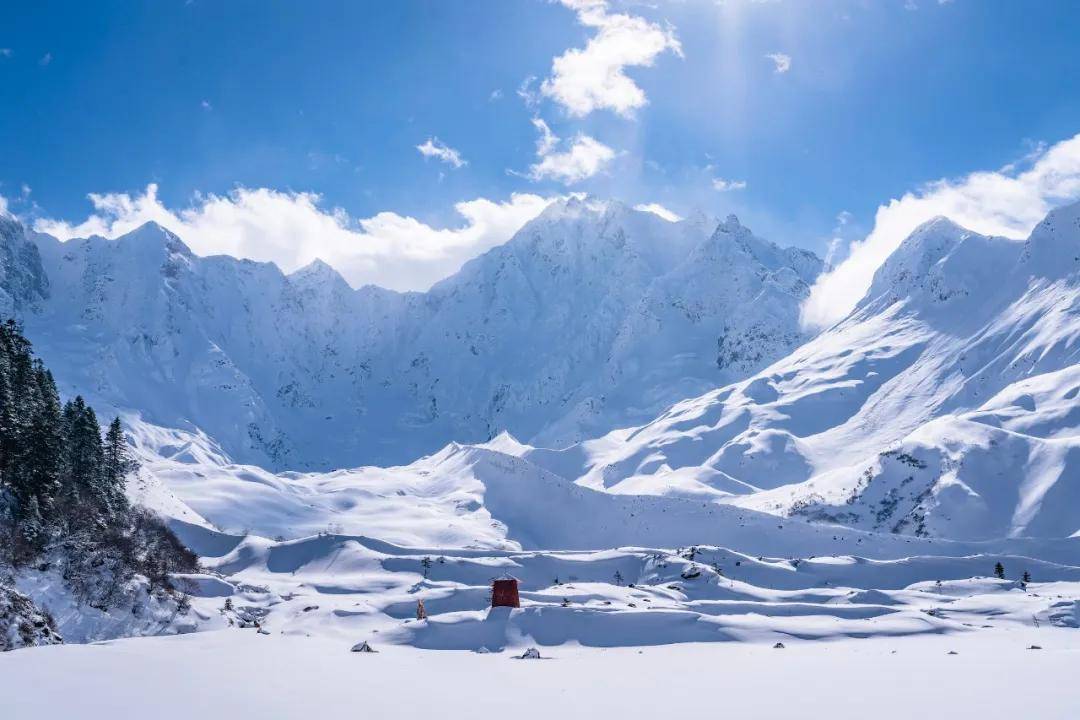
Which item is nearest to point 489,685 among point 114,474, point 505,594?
point 505,594

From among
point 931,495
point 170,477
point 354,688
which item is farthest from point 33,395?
point 931,495

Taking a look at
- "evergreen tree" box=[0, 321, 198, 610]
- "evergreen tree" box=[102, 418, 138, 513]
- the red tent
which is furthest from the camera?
"evergreen tree" box=[102, 418, 138, 513]

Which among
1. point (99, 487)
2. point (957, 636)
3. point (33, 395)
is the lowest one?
point (957, 636)

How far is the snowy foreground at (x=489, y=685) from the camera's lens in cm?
2006

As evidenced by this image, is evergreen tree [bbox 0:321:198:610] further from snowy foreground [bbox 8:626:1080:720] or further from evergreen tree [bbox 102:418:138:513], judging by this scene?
snowy foreground [bbox 8:626:1080:720]

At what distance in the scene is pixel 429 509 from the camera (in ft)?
630

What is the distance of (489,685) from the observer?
1137 inches

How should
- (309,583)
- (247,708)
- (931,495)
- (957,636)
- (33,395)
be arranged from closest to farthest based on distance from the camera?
(247,708) < (957,636) < (33,395) < (309,583) < (931,495)

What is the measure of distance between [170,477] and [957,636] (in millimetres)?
164075

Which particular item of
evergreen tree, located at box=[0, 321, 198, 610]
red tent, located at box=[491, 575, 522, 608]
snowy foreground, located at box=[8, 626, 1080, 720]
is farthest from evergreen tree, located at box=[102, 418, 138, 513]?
snowy foreground, located at box=[8, 626, 1080, 720]

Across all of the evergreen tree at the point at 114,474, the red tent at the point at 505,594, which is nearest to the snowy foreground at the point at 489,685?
the red tent at the point at 505,594

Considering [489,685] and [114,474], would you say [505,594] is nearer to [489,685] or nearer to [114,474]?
[489,685]

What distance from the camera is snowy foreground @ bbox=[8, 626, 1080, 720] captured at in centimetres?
2006

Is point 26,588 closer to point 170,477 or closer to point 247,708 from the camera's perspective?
point 247,708
